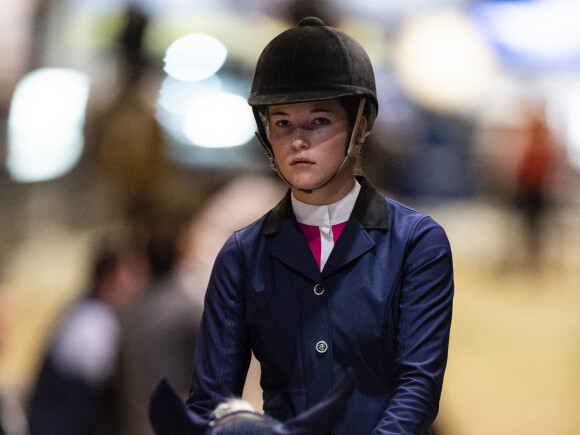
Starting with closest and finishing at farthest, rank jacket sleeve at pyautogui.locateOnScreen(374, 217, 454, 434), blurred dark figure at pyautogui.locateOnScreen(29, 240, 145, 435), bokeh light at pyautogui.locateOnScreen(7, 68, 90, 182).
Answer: jacket sleeve at pyautogui.locateOnScreen(374, 217, 454, 434)
blurred dark figure at pyautogui.locateOnScreen(29, 240, 145, 435)
bokeh light at pyautogui.locateOnScreen(7, 68, 90, 182)

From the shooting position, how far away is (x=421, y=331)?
2074mm

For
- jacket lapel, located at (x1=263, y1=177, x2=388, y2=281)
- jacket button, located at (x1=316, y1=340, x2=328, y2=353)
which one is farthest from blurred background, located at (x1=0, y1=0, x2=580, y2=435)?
jacket button, located at (x1=316, y1=340, x2=328, y2=353)

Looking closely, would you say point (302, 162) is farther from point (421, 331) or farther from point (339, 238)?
point (421, 331)

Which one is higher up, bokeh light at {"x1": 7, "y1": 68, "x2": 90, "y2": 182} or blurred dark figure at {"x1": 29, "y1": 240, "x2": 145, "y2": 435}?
bokeh light at {"x1": 7, "y1": 68, "x2": 90, "y2": 182}

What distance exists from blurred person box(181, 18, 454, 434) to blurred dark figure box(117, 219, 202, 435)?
1.84 metres

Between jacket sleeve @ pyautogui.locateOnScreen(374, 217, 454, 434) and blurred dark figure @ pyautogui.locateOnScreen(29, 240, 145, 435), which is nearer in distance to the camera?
jacket sleeve @ pyautogui.locateOnScreen(374, 217, 454, 434)

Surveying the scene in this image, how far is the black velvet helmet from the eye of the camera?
2.07 metres

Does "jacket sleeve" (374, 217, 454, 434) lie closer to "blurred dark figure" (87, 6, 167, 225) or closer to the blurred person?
the blurred person

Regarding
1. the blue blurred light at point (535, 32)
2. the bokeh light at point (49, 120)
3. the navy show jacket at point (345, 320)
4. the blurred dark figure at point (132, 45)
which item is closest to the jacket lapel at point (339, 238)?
the navy show jacket at point (345, 320)

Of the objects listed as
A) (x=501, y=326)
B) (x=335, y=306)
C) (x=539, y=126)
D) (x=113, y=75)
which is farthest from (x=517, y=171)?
(x=335, y=306)

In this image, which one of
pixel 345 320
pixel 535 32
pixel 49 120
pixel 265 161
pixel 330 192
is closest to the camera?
pixel 345 320

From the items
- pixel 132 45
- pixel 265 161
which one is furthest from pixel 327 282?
pixel 265 161

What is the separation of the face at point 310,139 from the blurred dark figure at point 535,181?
7.64m

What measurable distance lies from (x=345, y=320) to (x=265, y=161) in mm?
6293
